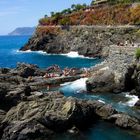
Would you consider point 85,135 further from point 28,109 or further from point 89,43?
point 89,43

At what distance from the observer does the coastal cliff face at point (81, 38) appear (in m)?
132

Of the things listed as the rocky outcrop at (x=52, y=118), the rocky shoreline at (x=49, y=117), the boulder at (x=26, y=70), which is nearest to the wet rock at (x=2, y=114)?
the rocky shoreline at (x=49, y=117)

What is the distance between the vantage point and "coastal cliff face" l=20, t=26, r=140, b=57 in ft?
431

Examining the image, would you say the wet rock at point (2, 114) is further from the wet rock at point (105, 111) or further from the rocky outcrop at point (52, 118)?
the wet rock at point (105, 111)

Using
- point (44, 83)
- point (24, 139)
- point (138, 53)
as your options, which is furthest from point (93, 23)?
point (24, 139)

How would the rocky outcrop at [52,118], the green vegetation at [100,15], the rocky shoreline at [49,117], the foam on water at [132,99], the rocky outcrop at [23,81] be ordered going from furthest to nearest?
the green vegetation at [100,15], the foam on water at [132,99], the rocky outcrop at [23,81], the rocky shoreline at [49,117], the rocky outcrop at [52,118]

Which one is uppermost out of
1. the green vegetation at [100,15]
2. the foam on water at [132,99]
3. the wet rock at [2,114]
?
the green vegetation at [100,15]

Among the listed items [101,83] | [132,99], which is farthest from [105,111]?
[101,83]

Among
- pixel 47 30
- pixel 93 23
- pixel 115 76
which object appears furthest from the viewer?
pixel 47 30

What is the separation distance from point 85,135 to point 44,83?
32.0 metres

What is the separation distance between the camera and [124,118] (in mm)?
53625

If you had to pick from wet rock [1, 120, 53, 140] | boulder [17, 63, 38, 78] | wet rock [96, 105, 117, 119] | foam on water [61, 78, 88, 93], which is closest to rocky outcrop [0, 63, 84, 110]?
boulder [17, 63, 38, 78]

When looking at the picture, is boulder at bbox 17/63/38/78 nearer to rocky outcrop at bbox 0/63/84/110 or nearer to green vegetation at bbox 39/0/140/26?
rocky outcrop at bbox 0/63/84/110

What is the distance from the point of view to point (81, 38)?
147375 millimetres
